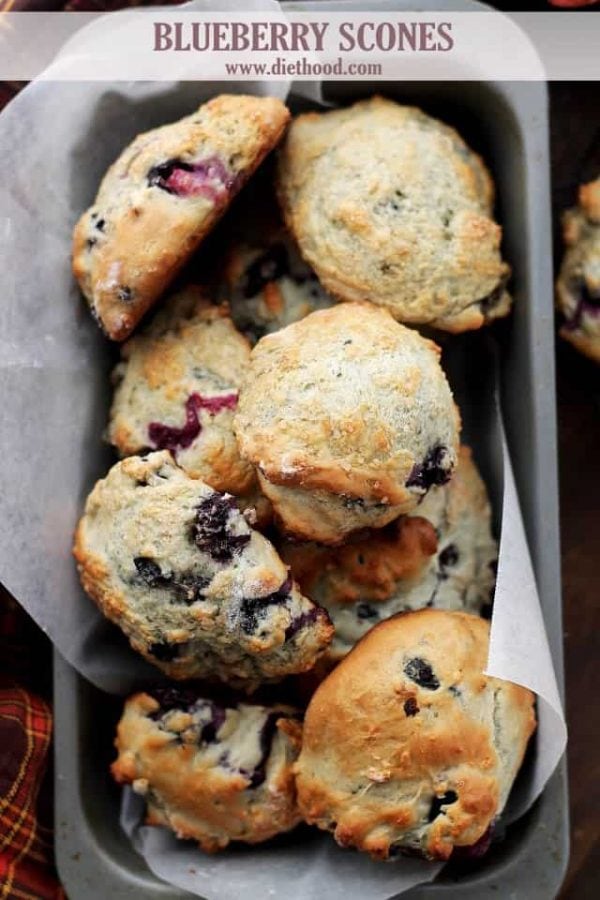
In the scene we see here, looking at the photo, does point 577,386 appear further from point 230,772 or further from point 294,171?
point 230,772

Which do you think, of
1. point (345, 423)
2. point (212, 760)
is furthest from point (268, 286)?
point (212, 760)

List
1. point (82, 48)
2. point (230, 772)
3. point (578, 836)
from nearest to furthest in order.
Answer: point (230, 772) → point (82, 48) → point (578, 836)

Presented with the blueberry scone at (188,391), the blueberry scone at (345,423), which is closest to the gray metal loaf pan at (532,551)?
the blueberry scone at (345,423)


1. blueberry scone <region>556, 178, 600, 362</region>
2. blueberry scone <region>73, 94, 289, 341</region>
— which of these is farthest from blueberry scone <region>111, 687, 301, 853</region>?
blueberry scone <region>556, 178, 600, 362</region>

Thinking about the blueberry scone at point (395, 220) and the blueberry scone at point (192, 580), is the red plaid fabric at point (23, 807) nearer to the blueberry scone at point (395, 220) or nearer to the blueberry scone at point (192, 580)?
the blueberry scone at point (192, 580)

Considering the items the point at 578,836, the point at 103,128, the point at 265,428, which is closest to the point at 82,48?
the point at 103,128

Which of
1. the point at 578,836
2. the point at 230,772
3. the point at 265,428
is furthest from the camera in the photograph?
the point at 578,836
